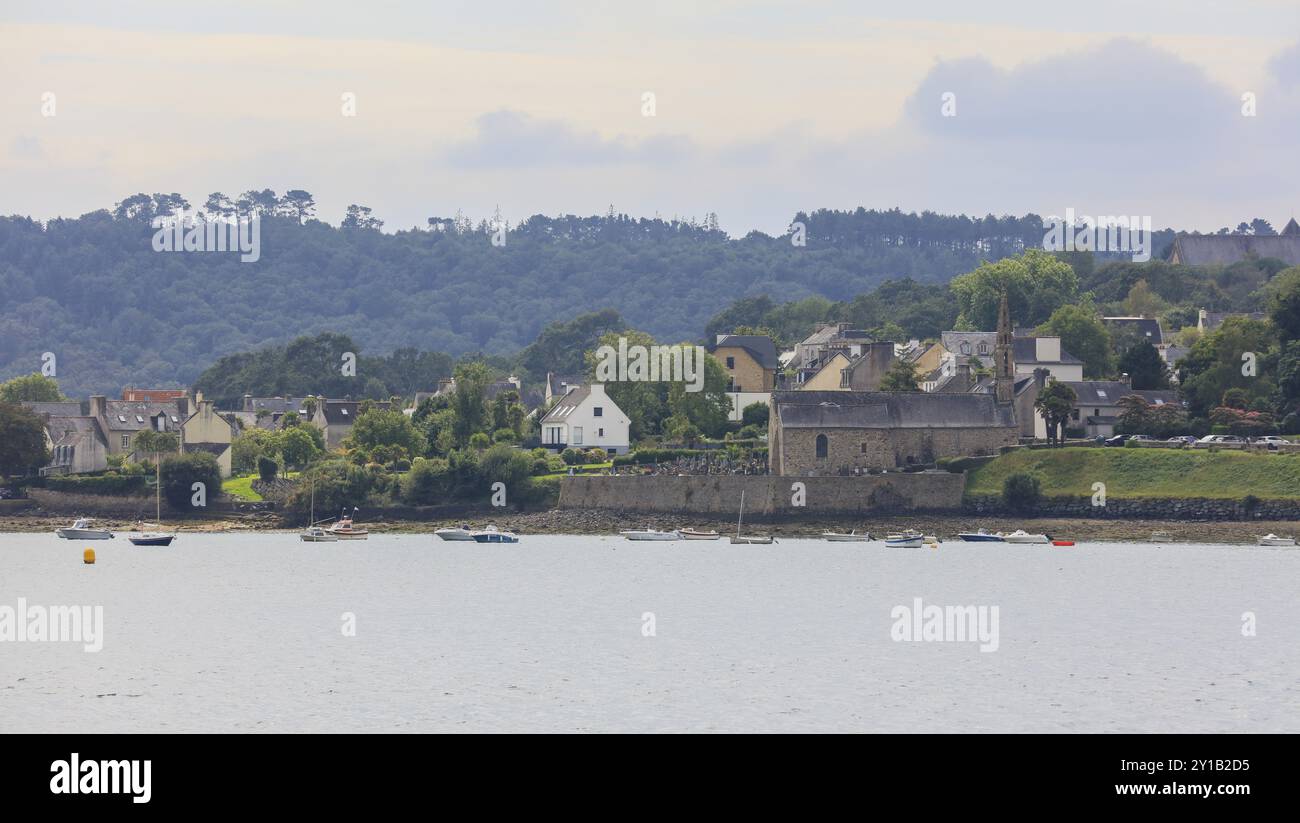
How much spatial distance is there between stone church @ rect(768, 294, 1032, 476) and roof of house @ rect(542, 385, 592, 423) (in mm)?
14092

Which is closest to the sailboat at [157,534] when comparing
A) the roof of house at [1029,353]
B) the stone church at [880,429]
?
the stone church at [880,429]

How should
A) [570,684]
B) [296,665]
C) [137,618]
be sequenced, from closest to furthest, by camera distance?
[570,684], [296,665], [137,618]

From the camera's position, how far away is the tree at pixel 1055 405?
3334 inches

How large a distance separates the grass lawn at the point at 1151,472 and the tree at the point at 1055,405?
2136mm

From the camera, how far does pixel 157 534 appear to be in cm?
8381

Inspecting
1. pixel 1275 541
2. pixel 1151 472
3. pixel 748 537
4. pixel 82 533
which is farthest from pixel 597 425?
pixel 1275 541

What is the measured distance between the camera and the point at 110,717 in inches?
1421

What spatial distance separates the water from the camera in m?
36.9

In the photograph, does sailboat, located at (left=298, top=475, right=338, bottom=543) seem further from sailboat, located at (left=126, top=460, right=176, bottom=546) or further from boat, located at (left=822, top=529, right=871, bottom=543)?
boat, located at (left=822, top=529, right=871, bottom=543)

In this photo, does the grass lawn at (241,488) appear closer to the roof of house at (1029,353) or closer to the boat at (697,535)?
the boat at (697,535)

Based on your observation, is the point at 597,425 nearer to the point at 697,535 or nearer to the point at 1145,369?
the point at 697,535
